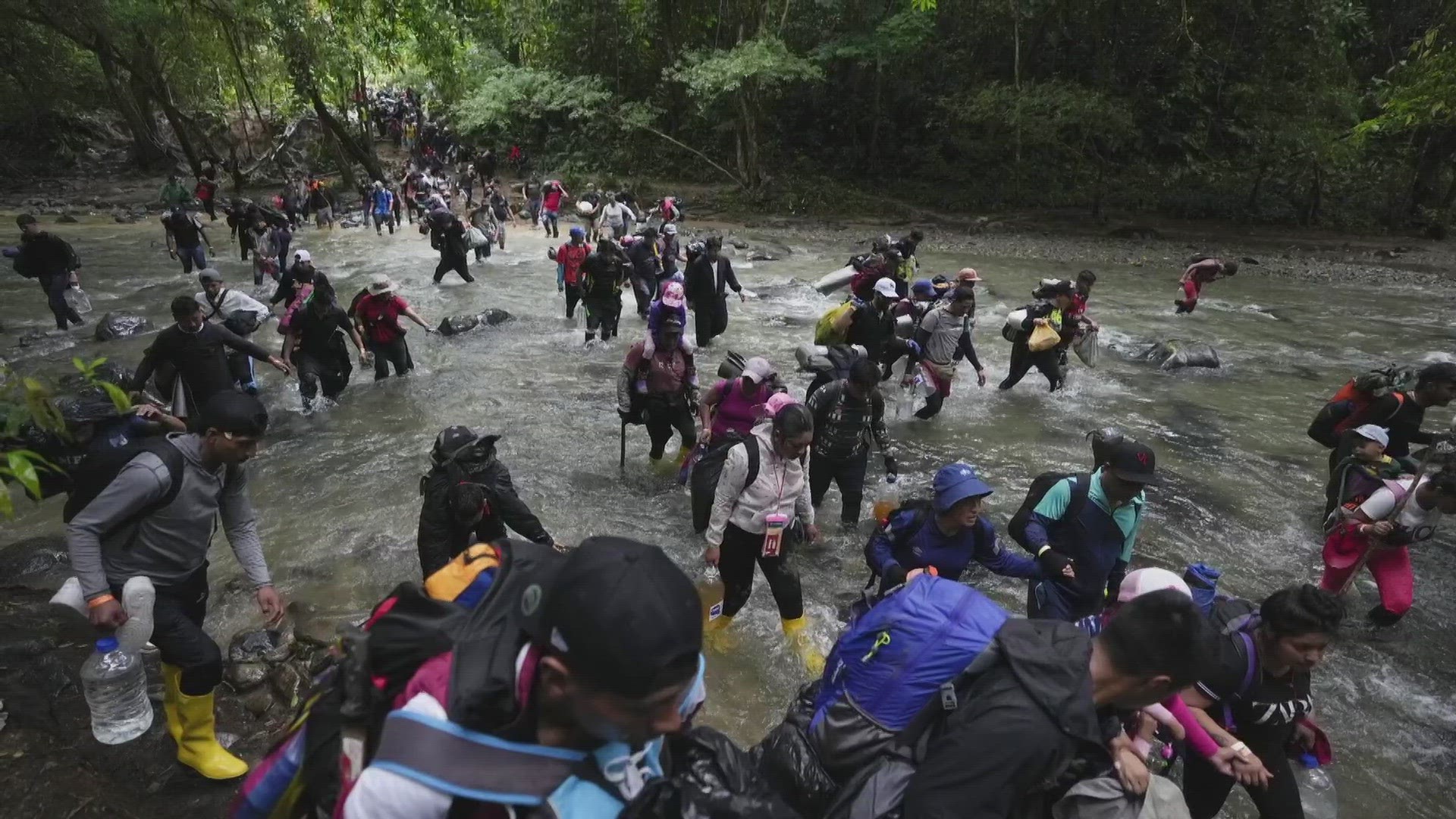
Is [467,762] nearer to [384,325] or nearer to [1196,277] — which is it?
[384,325]

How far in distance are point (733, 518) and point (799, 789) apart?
7.57 feet

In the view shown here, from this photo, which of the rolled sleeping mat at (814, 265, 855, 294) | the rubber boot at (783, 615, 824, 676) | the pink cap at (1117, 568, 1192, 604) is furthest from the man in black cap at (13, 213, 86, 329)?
the pink cap at (1117, 568, 1192, 604)

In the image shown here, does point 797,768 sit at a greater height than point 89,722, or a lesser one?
greater

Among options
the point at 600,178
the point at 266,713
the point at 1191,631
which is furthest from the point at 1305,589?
the point at 600,178

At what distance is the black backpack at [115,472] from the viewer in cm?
316

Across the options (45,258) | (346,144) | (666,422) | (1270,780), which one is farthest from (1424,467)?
(346,144)

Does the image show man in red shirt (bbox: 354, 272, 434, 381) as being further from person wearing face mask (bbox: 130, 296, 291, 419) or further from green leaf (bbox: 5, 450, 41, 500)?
green leaf (bbox: 5, 450, 41, 500)

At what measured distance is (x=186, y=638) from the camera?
3.33 metres

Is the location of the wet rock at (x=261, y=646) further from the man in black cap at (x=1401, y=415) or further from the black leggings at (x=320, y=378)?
the man in black cap at (x=1401, y=415)

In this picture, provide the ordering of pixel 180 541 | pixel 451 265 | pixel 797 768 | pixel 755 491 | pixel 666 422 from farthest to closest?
1. pixel 451 265
2. pixel 666 422
3. pixel 755 491
4. pixel 180 541
5. pixel 797 768

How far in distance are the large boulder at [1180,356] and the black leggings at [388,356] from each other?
1058 centimetres

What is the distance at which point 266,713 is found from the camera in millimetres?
4086

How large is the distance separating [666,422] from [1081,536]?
Answer: 402 cm

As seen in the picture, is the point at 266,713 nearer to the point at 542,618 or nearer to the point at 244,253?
the point at 542,618
